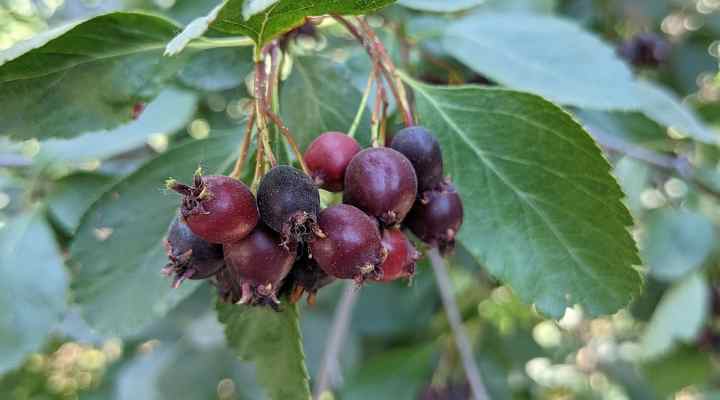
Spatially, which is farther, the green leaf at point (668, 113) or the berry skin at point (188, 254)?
the green leaf at point (668, 113)

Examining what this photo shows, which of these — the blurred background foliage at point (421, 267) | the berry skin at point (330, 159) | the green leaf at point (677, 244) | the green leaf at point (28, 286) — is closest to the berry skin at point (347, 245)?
the berry skin at point (330, 159)

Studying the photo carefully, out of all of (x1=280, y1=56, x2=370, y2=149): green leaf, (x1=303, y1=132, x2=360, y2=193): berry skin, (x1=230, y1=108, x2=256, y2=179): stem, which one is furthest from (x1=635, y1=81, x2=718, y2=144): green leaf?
(x1=230, y1=108, x2=256, y2=179): stem

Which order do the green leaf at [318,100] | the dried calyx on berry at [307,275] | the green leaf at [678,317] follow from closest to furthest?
the dried calyx on berry at [307,275]
the green leaf at [318,100]
the green leaf at [678,317]

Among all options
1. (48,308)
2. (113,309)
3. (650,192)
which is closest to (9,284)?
(48,308)

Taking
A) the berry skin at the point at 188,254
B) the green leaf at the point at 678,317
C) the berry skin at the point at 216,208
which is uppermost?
the berry skin at the point at 216,208

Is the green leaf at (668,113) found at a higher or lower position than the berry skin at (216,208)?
lower

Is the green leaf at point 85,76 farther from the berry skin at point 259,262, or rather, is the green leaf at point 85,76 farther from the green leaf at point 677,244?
the green leaf at point 677,244

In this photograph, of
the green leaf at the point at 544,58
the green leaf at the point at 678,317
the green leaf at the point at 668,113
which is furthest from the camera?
the green leaf at the point at 678,317
